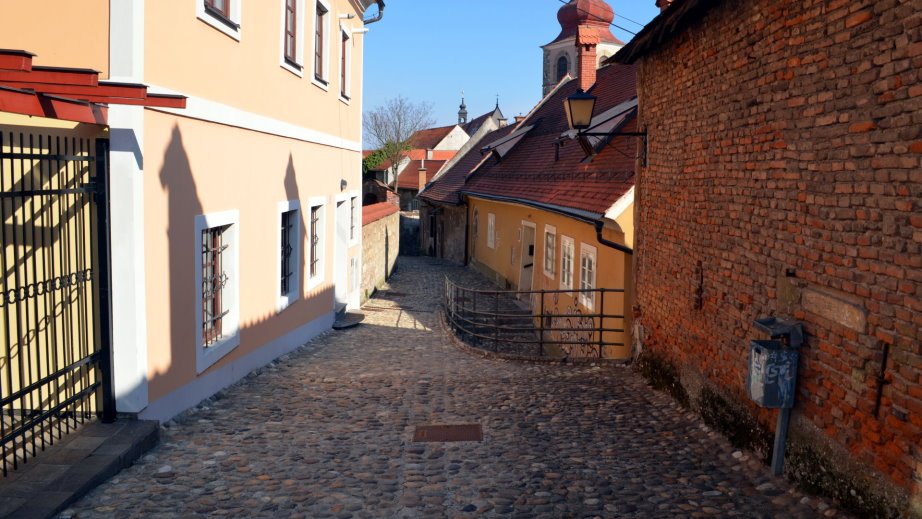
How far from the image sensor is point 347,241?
15492 mm

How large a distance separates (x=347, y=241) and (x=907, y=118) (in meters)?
12.3

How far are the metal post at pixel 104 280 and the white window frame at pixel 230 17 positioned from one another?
6.43 feet

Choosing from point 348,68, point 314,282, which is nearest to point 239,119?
point 314,282

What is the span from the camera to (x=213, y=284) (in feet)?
27.1

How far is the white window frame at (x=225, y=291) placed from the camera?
747cm

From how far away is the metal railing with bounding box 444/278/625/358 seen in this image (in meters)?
11.1

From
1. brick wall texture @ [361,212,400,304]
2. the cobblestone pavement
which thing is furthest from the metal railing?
brick wall texture @ [361,212,400,304]

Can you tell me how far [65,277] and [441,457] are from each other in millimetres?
3164

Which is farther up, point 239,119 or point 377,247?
point 239,119

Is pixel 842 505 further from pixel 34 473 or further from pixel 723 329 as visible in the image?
pixel 34 473

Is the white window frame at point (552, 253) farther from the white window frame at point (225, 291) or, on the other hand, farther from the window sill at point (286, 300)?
the white window frame at point (225, 291)

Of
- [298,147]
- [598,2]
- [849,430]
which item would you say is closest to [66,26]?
[298,147]

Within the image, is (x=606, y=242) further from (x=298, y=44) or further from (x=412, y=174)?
(x=412, y=174)

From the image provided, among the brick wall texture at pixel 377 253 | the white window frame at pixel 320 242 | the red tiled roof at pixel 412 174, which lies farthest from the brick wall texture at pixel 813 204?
the red tiled roof at pixel 412 174
